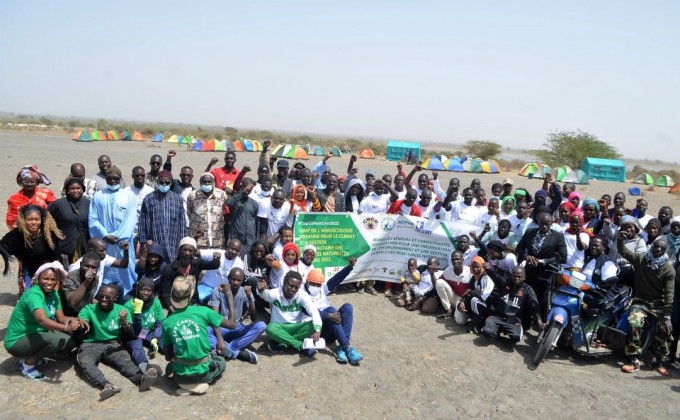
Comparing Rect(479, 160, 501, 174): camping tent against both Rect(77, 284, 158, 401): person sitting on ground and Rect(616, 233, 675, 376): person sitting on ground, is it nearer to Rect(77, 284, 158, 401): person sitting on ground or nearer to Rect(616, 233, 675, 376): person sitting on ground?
Rect(616, 233, 675, 376): person sitting on ground

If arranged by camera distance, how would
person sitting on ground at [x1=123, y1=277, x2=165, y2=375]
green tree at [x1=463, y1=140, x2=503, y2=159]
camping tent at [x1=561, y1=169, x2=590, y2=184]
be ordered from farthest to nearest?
green tree at [x1=463, y1=140, x2=503, y2=159] → camping tent at [x1=561, y1=169, x2=590, y2=184] → person sitting on ground at [x1=123, y1=277, x2=165, y2=375]

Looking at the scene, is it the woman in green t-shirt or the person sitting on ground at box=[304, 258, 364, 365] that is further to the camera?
the person sitting on ground at box=[304, 258, 364, 365]

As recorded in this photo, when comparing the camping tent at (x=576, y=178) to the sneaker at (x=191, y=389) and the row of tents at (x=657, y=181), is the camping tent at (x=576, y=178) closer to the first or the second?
the row of tents at (x=657, y=181)

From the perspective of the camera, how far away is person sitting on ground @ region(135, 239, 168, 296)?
6277 mm

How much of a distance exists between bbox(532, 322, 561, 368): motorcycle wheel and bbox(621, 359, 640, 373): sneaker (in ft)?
3.02

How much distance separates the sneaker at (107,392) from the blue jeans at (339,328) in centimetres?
250

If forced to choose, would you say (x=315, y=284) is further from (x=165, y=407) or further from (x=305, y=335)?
(x=165, y=407)

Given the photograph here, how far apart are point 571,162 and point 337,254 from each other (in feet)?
162

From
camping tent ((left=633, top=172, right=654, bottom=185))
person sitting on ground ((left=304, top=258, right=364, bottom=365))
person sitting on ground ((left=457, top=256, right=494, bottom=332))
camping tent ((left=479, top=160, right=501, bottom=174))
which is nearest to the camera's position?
person sitting on ground ((left=304, top=258, right=364, bottom=365))

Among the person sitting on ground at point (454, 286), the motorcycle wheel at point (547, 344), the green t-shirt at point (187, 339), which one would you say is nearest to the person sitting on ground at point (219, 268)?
the green t-shirt at point (187, 339)

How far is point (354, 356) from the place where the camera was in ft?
20.0

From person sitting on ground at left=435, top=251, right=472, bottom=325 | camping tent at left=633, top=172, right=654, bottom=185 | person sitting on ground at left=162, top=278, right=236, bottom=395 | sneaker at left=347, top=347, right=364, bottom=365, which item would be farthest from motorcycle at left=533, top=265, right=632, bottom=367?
camping tent at left=633, top=172, right=654, bottom=185

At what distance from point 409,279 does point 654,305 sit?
11.5ft

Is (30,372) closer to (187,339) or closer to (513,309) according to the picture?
(187,339)
